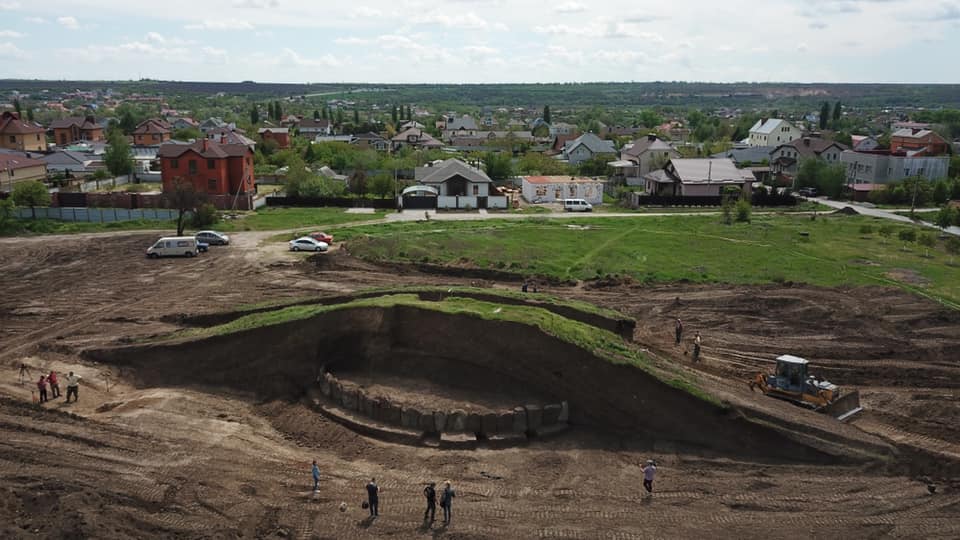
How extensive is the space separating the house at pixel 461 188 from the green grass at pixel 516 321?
34.1 m

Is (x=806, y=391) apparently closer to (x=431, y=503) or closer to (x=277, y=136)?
(x=431, y=503)

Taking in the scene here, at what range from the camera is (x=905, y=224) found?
59.4 metres

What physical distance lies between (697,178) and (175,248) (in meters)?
46.7

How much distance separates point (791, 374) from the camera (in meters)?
26.4

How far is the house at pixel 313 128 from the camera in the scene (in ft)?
478

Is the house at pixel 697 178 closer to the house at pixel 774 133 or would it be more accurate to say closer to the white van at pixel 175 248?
the white van at pixel 175 248

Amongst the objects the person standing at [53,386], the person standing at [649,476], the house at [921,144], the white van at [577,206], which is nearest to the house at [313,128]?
the white van at [577,206]

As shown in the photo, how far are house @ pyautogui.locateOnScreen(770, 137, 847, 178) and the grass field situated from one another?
1329 inches

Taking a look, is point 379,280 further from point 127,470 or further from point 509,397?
point 127,470

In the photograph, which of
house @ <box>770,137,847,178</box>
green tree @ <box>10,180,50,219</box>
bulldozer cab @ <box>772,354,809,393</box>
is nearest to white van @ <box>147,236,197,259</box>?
green tree @ <box>10,180,50,219</box>

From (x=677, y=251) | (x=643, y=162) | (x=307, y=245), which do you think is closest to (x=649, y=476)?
(x=677, y=251)

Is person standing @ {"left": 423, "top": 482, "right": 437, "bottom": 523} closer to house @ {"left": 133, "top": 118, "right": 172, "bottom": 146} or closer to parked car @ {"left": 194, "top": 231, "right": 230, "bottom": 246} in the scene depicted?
parked car @ {"left": 194, "top": 231, "right": 230, "bottom": 246}

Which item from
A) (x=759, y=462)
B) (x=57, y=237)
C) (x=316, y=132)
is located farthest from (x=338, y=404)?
(x=316, y=132)

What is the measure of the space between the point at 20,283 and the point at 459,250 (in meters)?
24.1
